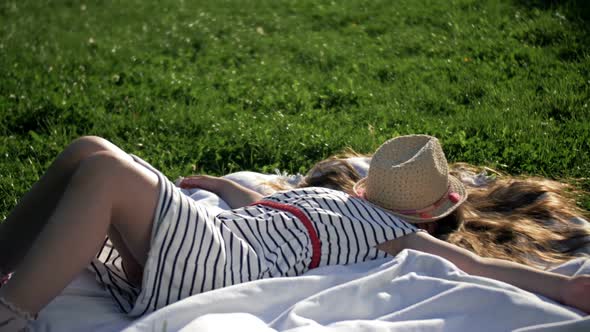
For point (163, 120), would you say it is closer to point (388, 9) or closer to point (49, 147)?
point (49, 147)

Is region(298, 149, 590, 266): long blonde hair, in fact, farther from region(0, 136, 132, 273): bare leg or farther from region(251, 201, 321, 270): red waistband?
region(0, 136, 132, 273): bare leg

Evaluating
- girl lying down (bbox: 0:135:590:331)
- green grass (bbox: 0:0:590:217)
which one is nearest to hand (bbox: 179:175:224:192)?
girl lying down (bbox: 0:135:590:331)

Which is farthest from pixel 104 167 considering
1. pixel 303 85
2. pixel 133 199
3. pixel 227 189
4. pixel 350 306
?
pixel 303 85

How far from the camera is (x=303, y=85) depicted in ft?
21.6

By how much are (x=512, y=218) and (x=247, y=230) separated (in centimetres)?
147

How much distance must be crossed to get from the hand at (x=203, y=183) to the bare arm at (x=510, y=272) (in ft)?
4.02

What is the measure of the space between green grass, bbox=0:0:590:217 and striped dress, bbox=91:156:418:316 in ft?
4.93

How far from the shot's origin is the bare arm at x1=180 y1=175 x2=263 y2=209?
158 inches

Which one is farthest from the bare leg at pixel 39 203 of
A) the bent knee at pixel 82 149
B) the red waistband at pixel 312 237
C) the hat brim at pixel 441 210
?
the hat brim at pixel 441 210

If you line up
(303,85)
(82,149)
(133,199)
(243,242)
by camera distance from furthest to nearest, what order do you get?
(303,85) → (82,149) → (243,242) → (133,199)

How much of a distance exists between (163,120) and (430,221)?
2875mm

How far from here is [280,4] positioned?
9.55m

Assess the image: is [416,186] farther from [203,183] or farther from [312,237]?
[203,183]

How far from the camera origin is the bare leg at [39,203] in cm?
314
